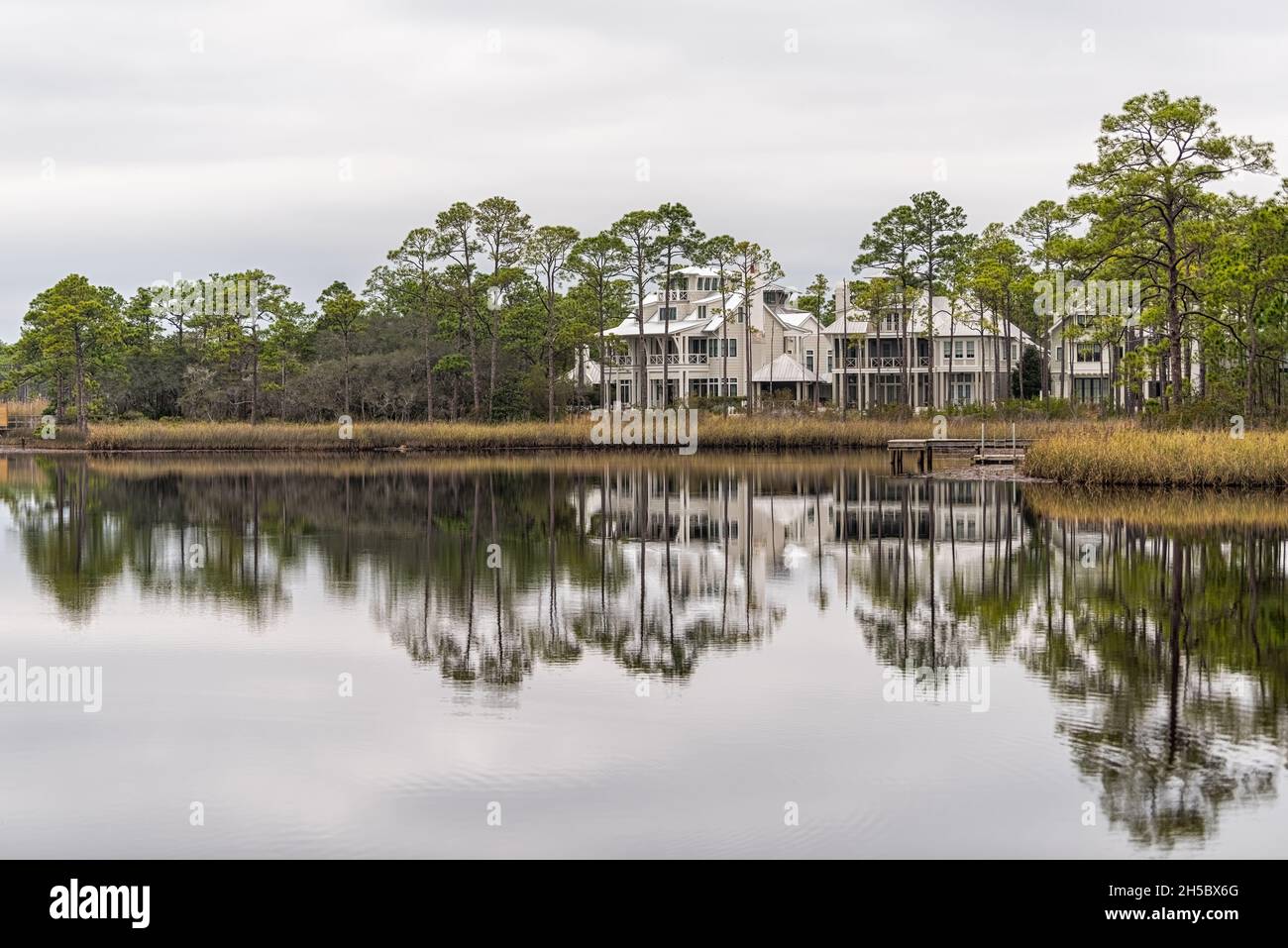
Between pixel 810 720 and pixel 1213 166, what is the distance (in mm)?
36207

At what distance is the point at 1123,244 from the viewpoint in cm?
4631

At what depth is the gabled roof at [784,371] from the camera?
96938 mm

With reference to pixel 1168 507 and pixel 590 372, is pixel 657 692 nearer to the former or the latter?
pixel 1168 507

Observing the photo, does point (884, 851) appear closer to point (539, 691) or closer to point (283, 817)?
point (283, 817)

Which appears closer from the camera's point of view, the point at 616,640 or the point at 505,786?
the point at 505,786

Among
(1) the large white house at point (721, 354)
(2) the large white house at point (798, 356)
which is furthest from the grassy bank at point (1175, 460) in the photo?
(1) the large white house at point (721, 354)

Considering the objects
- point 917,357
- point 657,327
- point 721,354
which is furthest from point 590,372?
point 917,357

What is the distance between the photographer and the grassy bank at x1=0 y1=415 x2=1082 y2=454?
230ft

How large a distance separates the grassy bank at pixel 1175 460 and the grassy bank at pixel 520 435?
26679 millimetres

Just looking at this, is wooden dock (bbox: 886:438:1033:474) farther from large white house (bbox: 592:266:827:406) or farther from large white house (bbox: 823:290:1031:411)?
large white house (bbox: 592:266:827:406)

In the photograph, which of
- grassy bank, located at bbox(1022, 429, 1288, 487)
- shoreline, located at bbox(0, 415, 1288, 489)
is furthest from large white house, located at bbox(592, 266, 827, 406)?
grassy bank, located at bbox(1022, 429, 1288, 487)

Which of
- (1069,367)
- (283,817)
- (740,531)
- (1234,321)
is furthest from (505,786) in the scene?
(1069,367)

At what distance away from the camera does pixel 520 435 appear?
72000mm

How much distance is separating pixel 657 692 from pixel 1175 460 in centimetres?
2793
